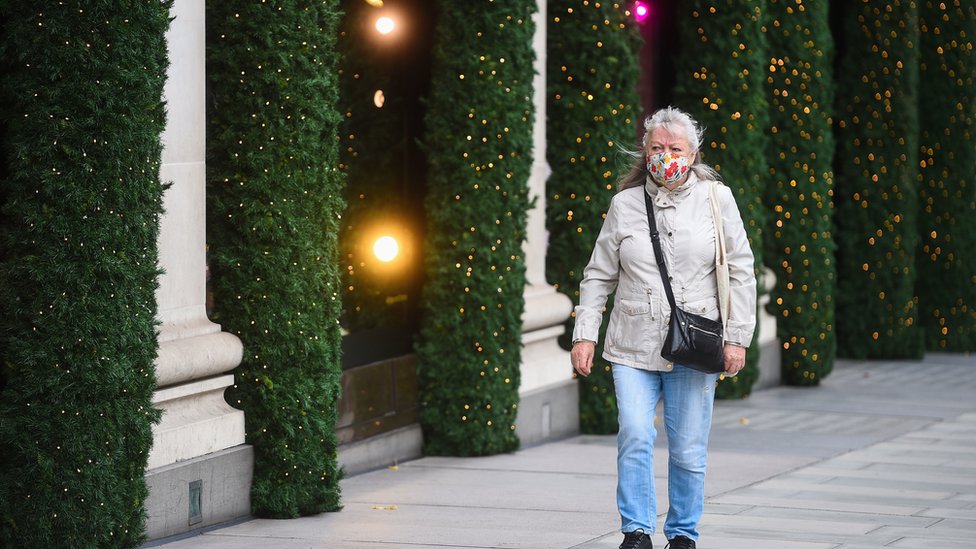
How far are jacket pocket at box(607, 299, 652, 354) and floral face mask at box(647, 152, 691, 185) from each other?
504 mm

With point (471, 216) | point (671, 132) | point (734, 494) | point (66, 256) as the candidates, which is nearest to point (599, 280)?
point (671, 132)

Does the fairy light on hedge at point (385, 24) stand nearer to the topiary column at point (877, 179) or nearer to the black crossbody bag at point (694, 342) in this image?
the black crossbody bag at point (694, 342)

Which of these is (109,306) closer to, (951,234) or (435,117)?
(435,117)

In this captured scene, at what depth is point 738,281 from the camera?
6.66m

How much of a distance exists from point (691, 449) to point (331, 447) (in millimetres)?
2090

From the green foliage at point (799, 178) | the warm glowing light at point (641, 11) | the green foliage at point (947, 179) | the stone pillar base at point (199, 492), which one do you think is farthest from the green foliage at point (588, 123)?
the green foliage at point (947, 179)

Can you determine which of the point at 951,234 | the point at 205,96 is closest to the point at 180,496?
the point at 205,96

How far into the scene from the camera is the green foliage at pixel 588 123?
1117 centimetres

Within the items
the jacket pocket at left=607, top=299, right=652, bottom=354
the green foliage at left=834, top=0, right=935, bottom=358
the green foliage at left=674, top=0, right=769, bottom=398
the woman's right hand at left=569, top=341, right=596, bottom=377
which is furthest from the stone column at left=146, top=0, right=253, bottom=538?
the green foliage at left=834, top=0, right=935, bottom=358

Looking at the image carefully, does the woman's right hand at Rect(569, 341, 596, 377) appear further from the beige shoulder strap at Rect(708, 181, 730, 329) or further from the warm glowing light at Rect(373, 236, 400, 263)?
the warm glowing light at Rect(373, 236, 400, 263)

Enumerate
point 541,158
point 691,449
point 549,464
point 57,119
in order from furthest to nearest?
1. point 541,158
2. point 549,464
3. point 691,449
4. point 57,119

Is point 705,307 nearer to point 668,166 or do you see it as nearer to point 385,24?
point 668,166

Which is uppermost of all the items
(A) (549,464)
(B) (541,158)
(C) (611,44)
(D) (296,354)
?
(C) (611,44)

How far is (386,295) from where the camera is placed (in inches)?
392
